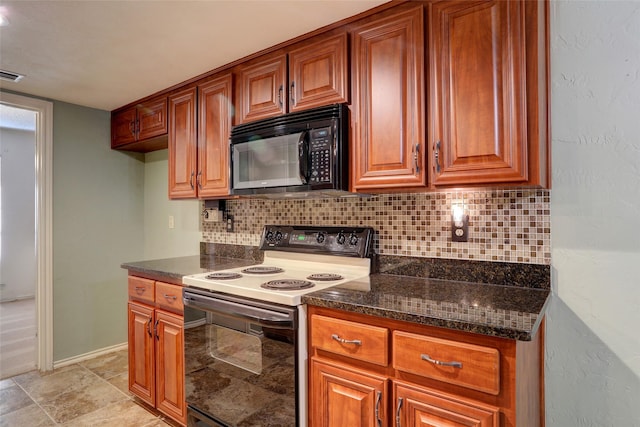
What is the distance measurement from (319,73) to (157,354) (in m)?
1.82

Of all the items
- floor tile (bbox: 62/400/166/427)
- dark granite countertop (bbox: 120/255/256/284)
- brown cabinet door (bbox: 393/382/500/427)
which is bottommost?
floor tile (bbox: 62/400/166/427)

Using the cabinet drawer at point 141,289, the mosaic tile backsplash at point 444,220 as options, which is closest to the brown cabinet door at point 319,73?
the mosaic tile backsplash at point 444,220

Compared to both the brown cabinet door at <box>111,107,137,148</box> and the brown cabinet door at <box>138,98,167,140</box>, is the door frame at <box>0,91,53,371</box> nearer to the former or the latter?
the brown cabinet door at <box>111,107,137,148</box>

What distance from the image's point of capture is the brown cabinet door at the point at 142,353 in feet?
7.27

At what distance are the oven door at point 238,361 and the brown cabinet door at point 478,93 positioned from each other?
0.89m

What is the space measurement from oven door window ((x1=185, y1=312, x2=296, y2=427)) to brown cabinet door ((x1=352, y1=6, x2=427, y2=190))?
792mm

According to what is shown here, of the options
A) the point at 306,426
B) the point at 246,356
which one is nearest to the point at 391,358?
the point at 306,426

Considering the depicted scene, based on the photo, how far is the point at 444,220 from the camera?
1.77 m

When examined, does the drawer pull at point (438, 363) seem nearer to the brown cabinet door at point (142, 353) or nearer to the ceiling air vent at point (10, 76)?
the brown cabinet door at point (142, 353)

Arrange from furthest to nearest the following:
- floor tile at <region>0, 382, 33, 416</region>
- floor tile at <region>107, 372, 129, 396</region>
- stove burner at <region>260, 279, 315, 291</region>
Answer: floor tile at <region>107, 372, 129, 396</region>
floor tile at <region>0, 382, 33, 416</region>
stove burner at <region>260, 279, 315, 291</region>

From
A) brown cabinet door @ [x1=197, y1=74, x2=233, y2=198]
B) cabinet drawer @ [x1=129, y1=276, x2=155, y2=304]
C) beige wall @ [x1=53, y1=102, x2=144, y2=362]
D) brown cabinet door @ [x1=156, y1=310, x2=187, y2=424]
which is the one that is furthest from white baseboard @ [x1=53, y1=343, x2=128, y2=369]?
brown cabinet door @ [x1=197, y1=74, x2=233, y2=198]

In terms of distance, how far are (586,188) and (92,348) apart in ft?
12.0

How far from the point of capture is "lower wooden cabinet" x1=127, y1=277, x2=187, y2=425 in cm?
203

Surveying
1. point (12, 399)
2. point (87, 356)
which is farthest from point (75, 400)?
point (87, 356)
